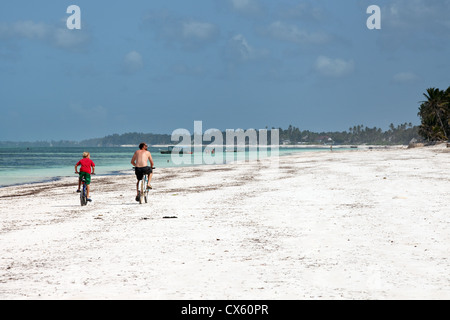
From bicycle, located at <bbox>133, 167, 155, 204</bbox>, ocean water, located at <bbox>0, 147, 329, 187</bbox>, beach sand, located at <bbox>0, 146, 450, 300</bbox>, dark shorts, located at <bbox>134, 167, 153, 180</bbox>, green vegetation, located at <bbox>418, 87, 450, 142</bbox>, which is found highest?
green vegetation, located at <bbox>418, 87, 450, 142</bbox>

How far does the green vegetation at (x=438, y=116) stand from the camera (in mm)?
89262

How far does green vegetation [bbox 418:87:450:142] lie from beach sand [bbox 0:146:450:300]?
8037 cm

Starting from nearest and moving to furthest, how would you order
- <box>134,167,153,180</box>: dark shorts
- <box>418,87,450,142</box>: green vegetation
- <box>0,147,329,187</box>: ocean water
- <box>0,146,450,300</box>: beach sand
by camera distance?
<box>0,146,450,300</box>: beach sand → <box>134,167,153,180</box>: dark shorts → <box>0,147,329,187</box>: ocean water → <box>418,87,450,142</box>: green vegetation

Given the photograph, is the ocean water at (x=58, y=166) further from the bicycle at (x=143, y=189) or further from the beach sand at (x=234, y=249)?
the beach sand at (x=234, y=249)

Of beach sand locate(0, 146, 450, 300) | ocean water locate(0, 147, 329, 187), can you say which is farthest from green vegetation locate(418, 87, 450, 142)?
beach sand locate(0, 146, 450, 300)

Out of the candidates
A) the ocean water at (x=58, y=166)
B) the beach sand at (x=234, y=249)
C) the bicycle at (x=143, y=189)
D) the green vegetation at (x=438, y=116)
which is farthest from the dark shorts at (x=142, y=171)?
the green vegetation at (x=438, y=116)

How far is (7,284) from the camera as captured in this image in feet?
21.8

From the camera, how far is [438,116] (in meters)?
92.6

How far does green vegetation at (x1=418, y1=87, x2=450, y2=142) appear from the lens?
293 ft

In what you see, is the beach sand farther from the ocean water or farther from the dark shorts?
the ocean water

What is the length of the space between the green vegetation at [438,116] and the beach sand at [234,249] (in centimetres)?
8037

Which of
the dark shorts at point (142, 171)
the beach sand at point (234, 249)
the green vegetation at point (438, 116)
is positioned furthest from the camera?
the green vegetation at point (438, 116)
